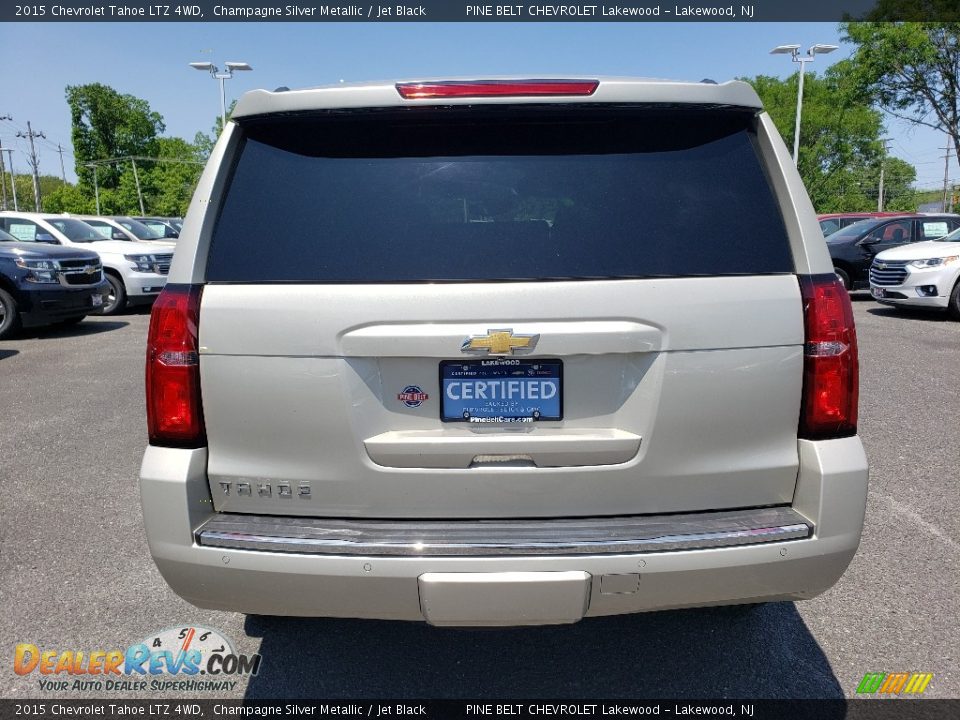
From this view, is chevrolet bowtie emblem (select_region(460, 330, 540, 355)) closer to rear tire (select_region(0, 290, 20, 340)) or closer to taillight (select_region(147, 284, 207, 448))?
taillight (select_region(147, 284, 207, 448))

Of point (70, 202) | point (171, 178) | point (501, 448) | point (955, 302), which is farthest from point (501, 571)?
point (70, 202)

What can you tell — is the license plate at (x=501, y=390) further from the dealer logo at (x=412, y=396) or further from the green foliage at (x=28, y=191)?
the green foliage at (x=28, y=191)

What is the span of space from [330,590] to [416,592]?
0.26 m

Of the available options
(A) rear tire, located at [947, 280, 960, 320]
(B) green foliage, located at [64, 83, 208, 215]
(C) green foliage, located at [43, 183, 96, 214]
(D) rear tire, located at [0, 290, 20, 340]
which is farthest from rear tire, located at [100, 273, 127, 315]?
(C) green foliage, located at [43, 183, 96, 214]

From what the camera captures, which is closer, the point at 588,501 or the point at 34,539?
the point at 588,501

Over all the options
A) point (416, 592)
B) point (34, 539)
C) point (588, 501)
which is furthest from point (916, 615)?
point (34, 539)

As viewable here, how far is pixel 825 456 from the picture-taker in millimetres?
2195

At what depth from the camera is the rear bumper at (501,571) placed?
6.77 ft

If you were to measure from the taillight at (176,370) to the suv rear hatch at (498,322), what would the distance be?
0.13 ft

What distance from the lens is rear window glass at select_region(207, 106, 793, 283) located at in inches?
86.0

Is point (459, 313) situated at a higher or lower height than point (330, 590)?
higher

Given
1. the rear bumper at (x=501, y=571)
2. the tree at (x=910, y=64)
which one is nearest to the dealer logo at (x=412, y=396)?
the rear bumper at (x=501, y=571)

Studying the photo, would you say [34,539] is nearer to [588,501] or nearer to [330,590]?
[330,590]

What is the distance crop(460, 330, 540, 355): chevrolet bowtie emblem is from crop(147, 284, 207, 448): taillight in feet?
2.68
